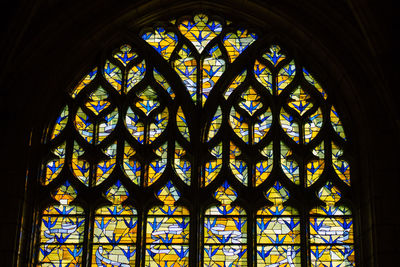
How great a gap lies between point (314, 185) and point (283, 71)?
1751 millimetres

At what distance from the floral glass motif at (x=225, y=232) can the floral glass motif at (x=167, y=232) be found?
0.28 metres

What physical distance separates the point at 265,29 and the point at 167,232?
3179 millimetres

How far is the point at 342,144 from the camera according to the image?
13.3 m

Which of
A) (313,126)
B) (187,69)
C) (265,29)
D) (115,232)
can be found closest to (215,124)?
(187,69)

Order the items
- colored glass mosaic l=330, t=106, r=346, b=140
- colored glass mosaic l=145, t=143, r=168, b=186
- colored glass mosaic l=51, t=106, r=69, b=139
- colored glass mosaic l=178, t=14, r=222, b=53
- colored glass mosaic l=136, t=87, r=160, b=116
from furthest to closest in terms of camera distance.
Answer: colored glass mosaic l=178, t=14, r=222, b=53
colored glass mosaic l=136, t=87, r=160, b=116
colored glass mosaic l=51, t=106, r=69, b=139
colored glass mosaic l=330, t=106, r=346, b=140
colored glass mosaic l=145, t=143, r=168, b=186

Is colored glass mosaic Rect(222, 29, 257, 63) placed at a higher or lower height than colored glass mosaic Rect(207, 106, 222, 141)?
A: higher

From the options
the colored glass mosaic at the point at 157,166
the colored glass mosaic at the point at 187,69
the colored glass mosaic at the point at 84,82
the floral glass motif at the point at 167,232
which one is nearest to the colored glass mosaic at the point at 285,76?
the colored glass mosaic at the point at 187,69

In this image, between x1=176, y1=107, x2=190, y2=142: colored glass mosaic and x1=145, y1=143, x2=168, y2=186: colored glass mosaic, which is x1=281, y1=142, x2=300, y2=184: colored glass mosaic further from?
x1=145, y1=143, x2=168, y2=186: colored glass mosaic

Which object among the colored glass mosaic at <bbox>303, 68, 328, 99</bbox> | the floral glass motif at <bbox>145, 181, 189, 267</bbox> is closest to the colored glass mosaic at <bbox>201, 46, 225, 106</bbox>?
the colored glass mosaic at <bbox>303, 68, 328, 99</bbox>

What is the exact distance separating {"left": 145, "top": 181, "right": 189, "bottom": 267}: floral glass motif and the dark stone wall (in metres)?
1.54

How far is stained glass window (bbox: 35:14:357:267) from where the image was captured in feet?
42.2

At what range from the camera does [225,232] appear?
12.9 meters
